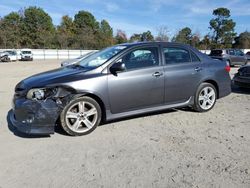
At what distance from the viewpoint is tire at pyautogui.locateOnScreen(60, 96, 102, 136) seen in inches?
181

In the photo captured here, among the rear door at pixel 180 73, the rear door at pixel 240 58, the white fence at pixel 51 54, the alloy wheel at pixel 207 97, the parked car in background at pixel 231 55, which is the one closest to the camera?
the rear door at pixel 180 73

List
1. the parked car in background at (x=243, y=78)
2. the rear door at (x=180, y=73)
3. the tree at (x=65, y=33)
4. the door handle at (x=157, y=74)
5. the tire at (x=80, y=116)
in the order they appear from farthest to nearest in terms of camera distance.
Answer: the tree at (x=65, y=33), the parked car in background at (x=243, y=78), the rear door at (x=180, y=73), the door handle at (x=157, y=74), the tire at (x=80, y=116)

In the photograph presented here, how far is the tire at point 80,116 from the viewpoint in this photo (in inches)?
181

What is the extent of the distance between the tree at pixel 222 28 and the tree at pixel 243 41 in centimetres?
301

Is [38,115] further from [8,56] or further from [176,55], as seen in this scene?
[8,56]

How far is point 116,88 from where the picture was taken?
4918mm

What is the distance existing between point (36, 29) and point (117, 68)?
6702 cm

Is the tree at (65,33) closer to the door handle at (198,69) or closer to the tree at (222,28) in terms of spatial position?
the tree at (222,28)

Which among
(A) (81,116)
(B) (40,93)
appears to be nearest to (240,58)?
(A) (81,116)

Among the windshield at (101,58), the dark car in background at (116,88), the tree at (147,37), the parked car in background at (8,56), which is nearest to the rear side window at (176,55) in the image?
the dark car in background at (116,88)

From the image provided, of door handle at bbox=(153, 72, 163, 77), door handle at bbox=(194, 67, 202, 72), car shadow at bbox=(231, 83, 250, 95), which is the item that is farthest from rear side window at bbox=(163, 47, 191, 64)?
car shadow at bbox=(231, 83, 250, 95)

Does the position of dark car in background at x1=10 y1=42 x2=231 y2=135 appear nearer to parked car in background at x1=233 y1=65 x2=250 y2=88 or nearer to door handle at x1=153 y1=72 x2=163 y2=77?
door handle at x1=153 y1=72 x2=163 y2=77

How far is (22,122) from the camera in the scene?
4.48 metres

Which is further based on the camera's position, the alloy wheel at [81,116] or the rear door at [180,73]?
the rear door at [180,73]
